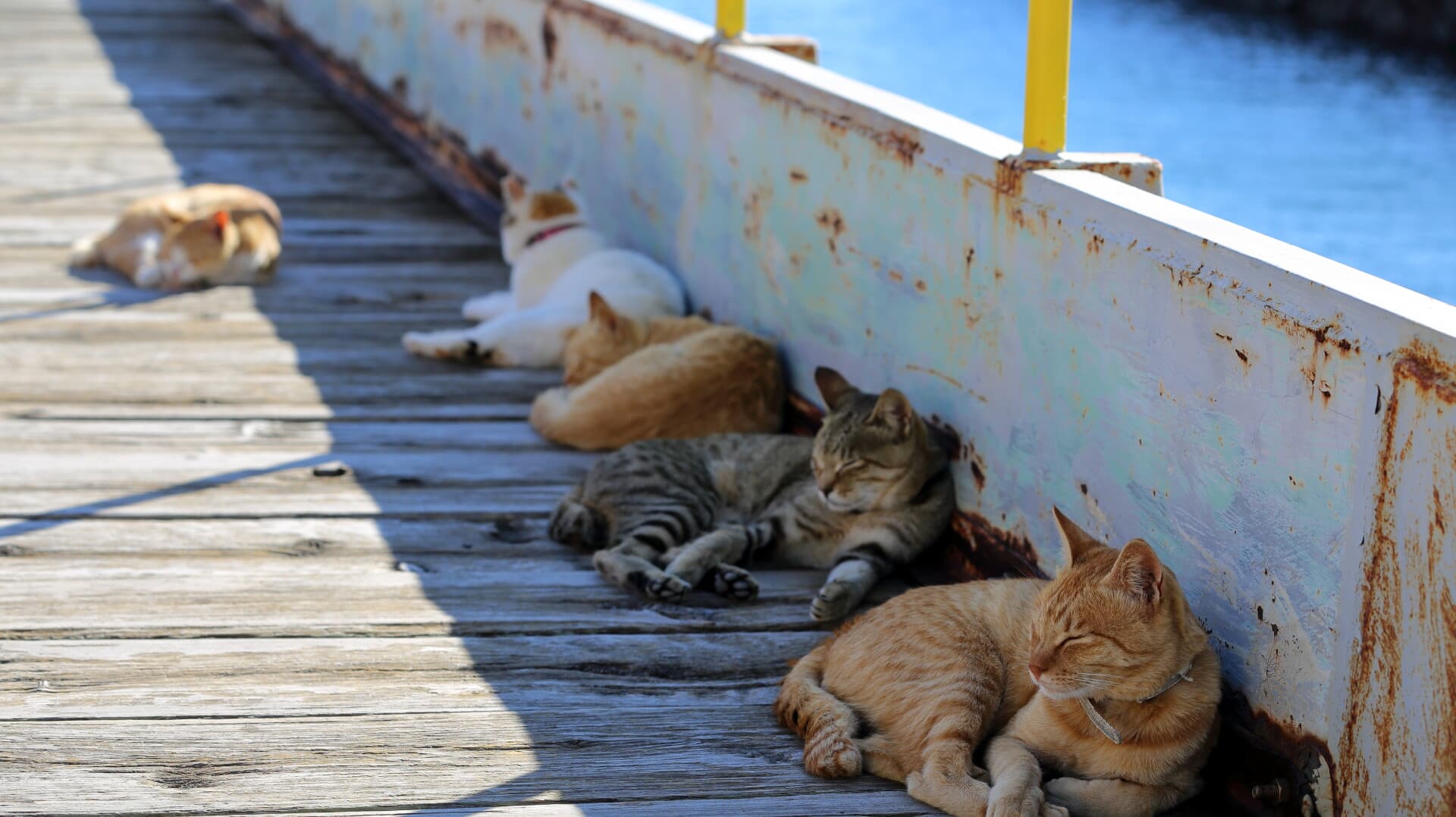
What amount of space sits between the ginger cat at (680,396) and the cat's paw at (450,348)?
0.86 meters

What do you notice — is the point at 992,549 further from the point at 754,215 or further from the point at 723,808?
the point at 754,215

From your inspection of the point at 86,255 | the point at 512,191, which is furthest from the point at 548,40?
the point at 86,255

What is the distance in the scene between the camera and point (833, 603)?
340 centimetres

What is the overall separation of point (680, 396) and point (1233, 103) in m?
6.90

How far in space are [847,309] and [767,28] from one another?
533 centimetres

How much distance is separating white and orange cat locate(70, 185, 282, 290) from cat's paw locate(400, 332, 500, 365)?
127cm

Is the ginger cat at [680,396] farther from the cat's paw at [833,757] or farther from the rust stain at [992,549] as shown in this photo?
the cat's paw at [833,757]

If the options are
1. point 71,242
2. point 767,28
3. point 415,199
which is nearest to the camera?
point 71,242

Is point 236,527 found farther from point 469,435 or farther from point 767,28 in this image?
point 767,28

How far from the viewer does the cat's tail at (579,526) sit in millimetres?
3826

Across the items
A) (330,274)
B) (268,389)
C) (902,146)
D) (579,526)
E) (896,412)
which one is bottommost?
(330,274)

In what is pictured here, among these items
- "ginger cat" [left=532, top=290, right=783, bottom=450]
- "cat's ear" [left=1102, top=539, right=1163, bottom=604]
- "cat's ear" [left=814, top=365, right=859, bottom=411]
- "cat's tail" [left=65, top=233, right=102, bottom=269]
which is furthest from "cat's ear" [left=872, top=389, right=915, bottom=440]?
"cat's tail" [left=65, top=233, right=102, bottom=269]

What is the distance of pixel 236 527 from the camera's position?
388cm

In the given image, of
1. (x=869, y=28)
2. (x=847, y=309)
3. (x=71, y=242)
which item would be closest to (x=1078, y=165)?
(x=847, y=309)
